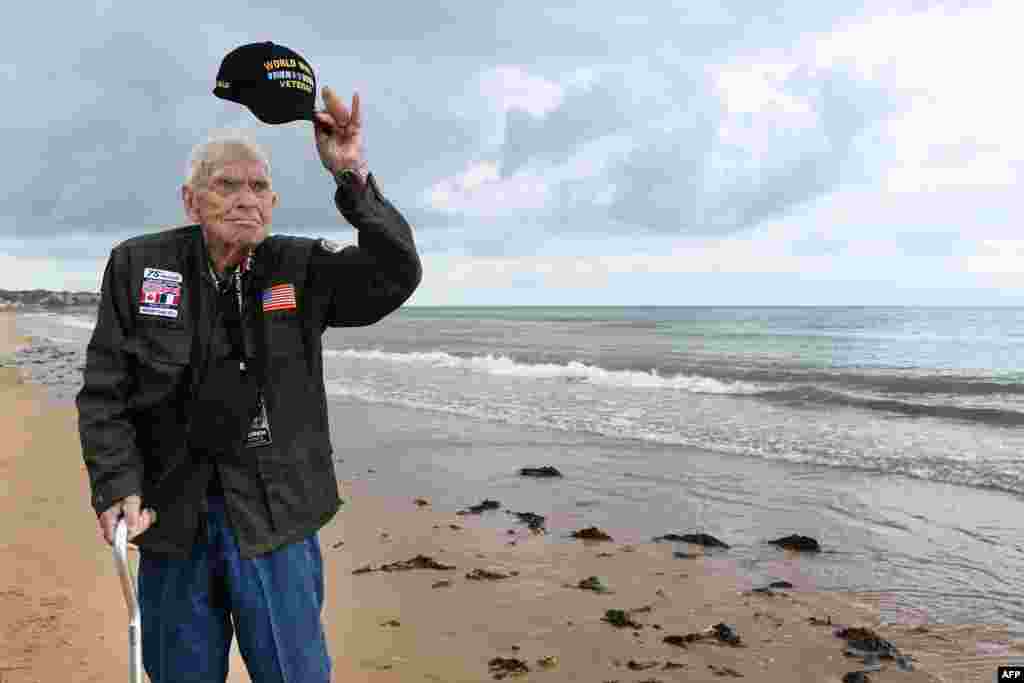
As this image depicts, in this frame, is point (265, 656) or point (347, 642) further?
point (347, 642)

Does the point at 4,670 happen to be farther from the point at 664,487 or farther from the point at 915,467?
the point at 915,467

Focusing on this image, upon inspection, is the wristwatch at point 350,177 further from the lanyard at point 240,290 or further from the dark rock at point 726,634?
the dark rock at point 726,634

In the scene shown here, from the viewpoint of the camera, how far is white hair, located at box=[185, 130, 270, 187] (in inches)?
86.7

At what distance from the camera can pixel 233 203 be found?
7.23 ft

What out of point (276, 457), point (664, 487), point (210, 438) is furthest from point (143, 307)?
point (664, 487)

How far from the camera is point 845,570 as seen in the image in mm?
5668

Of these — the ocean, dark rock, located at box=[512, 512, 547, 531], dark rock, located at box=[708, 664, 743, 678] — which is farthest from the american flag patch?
dark rock, located at box=[512, 512, 547, 531]

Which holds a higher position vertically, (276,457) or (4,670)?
(276,457)

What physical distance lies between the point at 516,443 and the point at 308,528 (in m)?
8.24

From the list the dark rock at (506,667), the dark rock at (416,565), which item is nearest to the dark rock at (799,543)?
the dark rock at (416,565)

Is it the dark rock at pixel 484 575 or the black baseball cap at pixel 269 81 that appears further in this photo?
the dark rock at pixel 484 575

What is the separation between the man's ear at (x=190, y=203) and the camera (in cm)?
224

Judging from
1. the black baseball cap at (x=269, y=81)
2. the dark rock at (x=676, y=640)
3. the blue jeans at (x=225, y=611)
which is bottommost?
the dark rock at (x=676, y=640)

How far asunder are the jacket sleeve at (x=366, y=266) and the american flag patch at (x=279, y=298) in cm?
8
